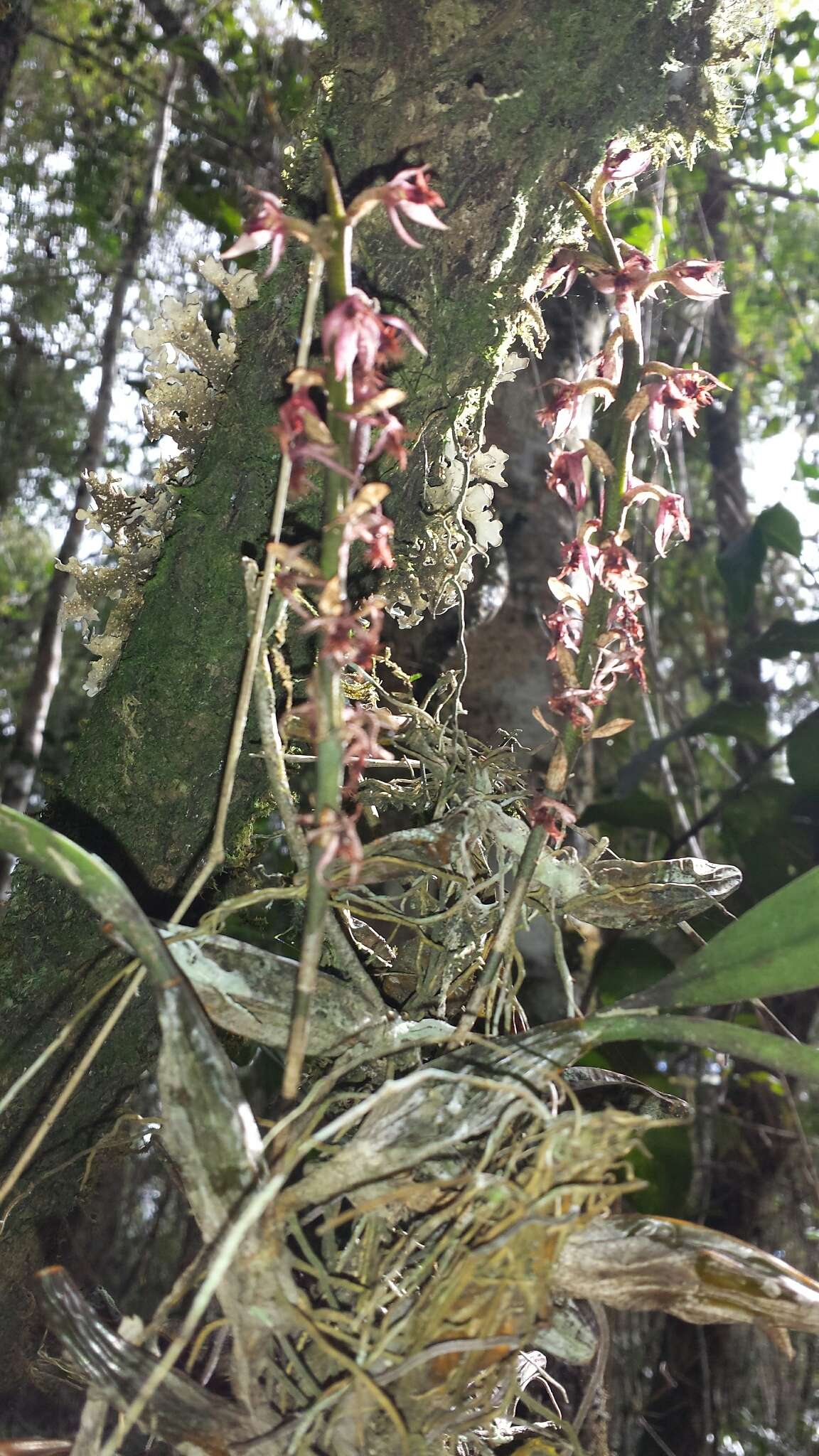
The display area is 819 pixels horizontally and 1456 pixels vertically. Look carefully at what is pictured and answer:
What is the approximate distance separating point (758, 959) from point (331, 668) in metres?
0.23

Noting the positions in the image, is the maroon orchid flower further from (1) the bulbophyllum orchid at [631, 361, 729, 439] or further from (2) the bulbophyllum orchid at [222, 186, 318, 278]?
(2) the bulbophyllum orchid at [222, 186, 318, 278]

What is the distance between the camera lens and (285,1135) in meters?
0.45

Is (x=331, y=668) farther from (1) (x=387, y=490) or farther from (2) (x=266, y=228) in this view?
(2) (x=266, y=228)

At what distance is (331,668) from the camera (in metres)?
0.40

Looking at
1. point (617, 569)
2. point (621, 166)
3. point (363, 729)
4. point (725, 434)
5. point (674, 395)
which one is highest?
point (725, 434)

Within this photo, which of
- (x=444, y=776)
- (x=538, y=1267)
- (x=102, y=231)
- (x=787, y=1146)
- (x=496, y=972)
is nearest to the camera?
(x=538, y=1267)

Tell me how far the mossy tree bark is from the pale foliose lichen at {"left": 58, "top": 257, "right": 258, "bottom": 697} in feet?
0.07

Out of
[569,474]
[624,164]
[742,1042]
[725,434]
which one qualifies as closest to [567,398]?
[569,474]

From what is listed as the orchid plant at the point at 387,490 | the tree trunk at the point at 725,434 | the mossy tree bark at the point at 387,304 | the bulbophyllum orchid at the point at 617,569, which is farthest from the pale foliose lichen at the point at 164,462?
the tree trunk at the point at 725,434

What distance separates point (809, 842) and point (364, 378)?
1.43 m

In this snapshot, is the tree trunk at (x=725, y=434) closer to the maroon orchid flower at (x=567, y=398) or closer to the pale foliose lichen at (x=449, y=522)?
the pale foliose lichen at (x=449, y=522)

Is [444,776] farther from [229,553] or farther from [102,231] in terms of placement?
[102,231]

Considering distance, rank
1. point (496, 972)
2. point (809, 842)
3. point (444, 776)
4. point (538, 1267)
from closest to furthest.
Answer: point (538, 1267) → point (496, 972) → point (444, 776) → point (809, 842)

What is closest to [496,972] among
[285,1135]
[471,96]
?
[285,1135]
